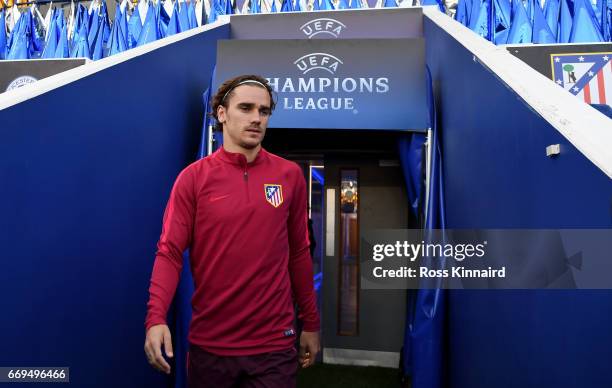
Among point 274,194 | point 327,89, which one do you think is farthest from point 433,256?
point 274,194

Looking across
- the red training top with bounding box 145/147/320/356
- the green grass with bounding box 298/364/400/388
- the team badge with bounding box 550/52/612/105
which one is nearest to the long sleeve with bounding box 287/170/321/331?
the red training top with bounding box 145/147/320/356

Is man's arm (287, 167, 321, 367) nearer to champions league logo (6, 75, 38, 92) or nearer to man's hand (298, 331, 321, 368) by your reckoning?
man's hand (298, 331, 321, 368)

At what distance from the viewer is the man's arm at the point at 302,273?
1.58m

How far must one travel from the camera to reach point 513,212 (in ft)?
5.64

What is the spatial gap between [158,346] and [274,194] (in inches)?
22.1

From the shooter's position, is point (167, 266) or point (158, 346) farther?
point (167, 266)

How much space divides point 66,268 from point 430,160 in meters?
1.92

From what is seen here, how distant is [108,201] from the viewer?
2.12 metres

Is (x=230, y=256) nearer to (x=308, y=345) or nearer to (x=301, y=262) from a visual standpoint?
(x=301, y=262)

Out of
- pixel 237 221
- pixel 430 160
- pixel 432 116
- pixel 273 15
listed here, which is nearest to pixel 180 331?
pixel 237 221

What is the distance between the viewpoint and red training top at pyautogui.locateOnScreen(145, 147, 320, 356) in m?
1.39

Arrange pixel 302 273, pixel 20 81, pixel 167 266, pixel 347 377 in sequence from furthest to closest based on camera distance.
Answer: pixel 20 81 → pixel 347 377 → pixel 302 273 → pixel 167 266

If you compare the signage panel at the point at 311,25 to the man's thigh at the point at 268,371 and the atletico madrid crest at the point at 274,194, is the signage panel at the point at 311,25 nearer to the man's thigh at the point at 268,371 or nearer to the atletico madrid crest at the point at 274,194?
the atletico madrid crest at the point at 274,194

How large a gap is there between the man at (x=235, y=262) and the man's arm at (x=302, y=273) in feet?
0.29
